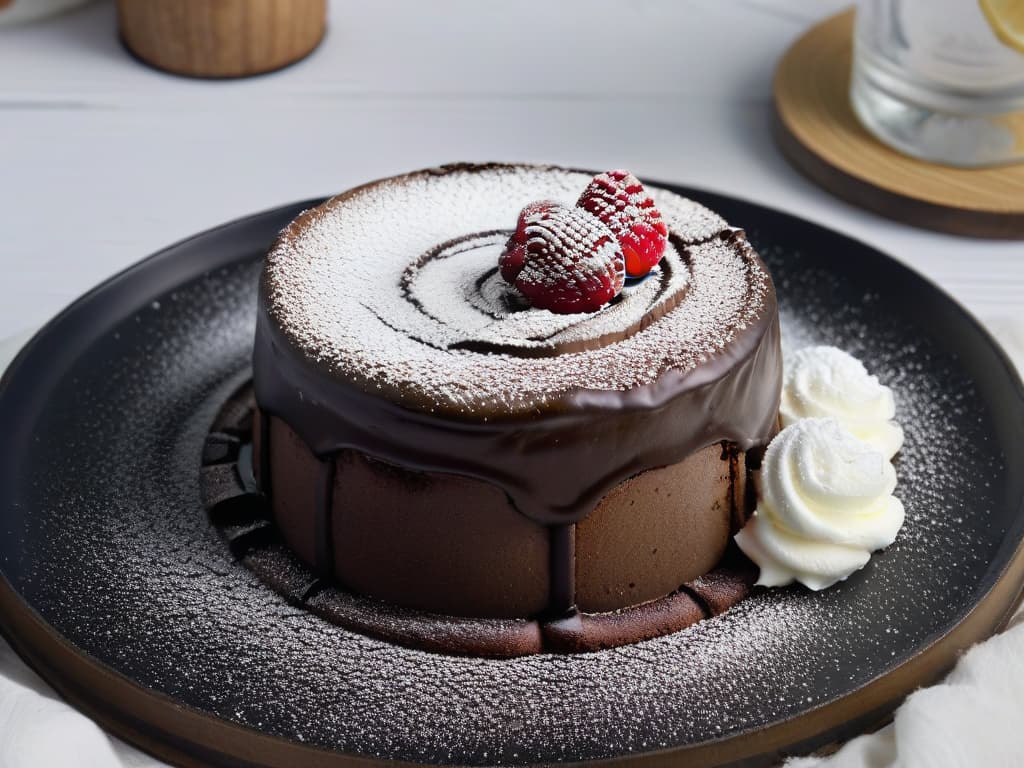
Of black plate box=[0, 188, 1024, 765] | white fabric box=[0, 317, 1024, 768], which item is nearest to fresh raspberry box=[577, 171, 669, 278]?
black plate box=[0, 188, 1024, 765]

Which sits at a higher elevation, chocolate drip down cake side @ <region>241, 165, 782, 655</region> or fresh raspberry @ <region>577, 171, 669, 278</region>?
fresh raspberry @ <region>577, 171, 669, 278</region>

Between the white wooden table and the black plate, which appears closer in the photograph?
the black plate

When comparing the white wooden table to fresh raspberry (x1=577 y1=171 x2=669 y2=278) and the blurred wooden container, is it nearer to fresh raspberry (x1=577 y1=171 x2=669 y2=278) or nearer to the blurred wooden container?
the blurred wooden container

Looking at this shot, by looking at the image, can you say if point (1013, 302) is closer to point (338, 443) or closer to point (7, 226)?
point (338, 443)

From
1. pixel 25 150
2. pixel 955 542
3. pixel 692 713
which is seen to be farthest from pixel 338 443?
pixel 25 150

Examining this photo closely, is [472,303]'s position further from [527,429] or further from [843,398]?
[843,398]

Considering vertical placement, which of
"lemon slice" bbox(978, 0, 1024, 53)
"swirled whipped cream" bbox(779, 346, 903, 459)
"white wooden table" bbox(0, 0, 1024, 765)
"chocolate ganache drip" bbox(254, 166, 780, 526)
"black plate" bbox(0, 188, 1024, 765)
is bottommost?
"white wooden table" bbox(0, 0, 1024, 765)
